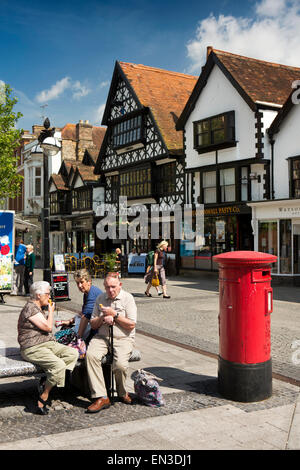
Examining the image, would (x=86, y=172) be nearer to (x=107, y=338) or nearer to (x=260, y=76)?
(x=260, y=76)

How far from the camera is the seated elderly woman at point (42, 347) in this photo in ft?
16.8

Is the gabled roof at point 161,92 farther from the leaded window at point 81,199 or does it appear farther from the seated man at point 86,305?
the seated man at point 86,305

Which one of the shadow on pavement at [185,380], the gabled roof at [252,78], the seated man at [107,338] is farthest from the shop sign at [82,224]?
the seated man at [107,338]

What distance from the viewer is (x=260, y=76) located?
927 inches

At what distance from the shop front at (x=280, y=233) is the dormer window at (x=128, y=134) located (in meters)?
10.7

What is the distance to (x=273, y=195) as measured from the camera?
20656mm

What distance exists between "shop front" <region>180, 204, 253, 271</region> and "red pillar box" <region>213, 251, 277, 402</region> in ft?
53.4

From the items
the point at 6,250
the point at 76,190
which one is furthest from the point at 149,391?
the point at 76,190

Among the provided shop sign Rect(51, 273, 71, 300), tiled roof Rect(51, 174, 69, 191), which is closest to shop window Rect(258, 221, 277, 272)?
shop sign Rect(51, 273, 71, 300)

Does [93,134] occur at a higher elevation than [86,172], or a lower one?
higher

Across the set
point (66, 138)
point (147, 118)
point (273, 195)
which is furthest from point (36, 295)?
point (66, 138)

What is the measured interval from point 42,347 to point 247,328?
2277mm

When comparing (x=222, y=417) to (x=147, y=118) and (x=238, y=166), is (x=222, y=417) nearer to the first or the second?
(x=238, y=166)
